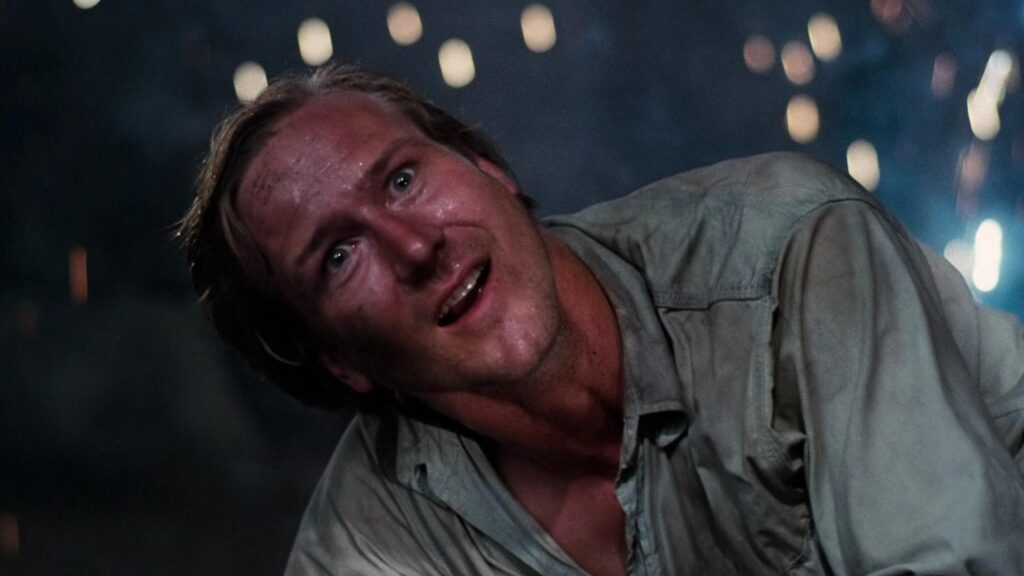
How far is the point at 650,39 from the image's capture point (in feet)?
8.58

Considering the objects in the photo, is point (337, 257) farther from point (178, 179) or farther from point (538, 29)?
point (538, 29)

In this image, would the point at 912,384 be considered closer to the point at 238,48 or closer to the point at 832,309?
the point at 832,309

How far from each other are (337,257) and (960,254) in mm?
1349

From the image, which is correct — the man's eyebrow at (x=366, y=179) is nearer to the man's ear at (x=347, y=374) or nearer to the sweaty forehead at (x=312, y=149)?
the sweaty forehead at (x=312, y=149)

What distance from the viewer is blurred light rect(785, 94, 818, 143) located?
2631 millimetres

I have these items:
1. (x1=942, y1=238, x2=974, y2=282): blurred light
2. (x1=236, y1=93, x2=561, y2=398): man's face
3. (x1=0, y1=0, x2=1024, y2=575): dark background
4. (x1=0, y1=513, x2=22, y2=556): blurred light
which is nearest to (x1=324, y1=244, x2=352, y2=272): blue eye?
(x1=236, y1=93, x2=561, y2=398): man's face

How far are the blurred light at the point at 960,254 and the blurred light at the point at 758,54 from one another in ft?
1.34

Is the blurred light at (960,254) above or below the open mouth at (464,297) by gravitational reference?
below

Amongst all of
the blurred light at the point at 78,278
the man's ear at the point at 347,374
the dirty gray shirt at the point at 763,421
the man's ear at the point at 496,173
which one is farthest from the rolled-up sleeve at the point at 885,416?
the blurred light at the point at 78,278

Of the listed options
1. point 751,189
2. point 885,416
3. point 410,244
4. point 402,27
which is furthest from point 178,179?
point 885,416

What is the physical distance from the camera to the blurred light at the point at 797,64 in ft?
8.64

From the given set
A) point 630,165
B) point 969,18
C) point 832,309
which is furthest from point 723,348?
point 969,18

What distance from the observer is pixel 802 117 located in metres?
2.63

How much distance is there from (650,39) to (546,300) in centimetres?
114
